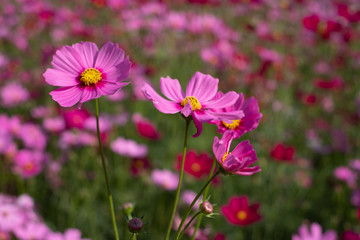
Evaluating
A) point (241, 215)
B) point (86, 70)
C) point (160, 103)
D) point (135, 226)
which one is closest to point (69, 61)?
point (86, 70)

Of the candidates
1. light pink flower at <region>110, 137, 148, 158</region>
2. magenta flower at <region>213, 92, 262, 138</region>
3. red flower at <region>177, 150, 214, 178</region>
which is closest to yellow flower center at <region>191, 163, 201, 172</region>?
red flower at <region>177, 150, 214, 178</region>

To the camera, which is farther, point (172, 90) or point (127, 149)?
point (127, 149)

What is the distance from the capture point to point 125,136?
195 cm

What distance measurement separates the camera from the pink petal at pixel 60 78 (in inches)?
20.2

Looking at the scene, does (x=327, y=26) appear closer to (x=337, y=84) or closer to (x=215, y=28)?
(x=337, y=84)

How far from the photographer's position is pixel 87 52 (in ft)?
1.79

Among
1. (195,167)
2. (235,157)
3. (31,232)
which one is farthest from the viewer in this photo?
(195,167)

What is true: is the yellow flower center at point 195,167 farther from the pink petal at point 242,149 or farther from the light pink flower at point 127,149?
the pink petal at point 242,149

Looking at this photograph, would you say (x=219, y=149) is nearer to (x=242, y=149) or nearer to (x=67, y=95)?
(x=242, y=149)

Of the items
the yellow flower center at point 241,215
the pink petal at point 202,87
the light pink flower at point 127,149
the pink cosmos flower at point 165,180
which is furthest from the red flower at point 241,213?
the pink petal at point 202,87

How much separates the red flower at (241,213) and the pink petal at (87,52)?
0.73 meters

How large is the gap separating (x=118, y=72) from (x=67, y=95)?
0.27 ft

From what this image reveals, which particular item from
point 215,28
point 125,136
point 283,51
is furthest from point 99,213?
point 283,51

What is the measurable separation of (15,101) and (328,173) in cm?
164
